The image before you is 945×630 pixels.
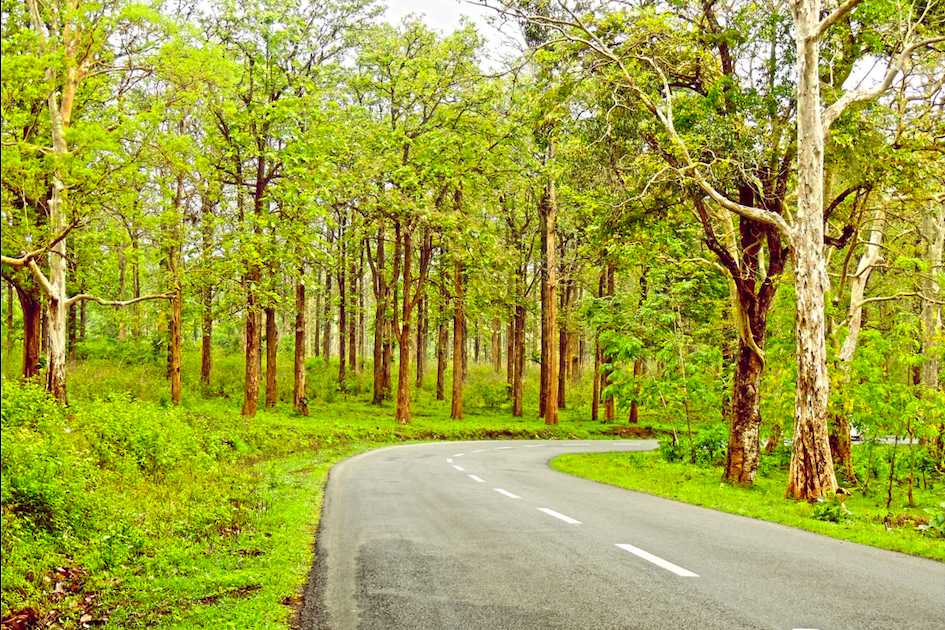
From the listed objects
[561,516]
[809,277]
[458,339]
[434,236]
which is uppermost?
[434,236]

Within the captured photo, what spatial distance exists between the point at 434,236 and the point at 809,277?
19.0 m

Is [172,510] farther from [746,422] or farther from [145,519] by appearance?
[746,422]

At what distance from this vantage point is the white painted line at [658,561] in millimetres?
6652

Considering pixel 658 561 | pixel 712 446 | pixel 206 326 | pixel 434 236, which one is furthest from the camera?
pixel 434 236

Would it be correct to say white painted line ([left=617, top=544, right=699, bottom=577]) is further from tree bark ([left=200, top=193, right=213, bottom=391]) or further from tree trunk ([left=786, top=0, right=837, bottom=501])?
tree bark ([left=200, top=193, right=213, bottom=391])

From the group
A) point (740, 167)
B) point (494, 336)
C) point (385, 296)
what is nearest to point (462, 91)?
point (385, 296)

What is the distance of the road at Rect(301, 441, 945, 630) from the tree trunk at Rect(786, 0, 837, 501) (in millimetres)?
3096

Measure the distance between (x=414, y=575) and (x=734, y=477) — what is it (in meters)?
12.7

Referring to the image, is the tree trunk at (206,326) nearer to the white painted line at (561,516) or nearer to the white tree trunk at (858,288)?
the white painted line at (561,516)

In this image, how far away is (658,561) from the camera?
23.5 ft

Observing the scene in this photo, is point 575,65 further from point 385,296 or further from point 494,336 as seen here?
point 494,336

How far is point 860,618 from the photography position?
5.30 meters

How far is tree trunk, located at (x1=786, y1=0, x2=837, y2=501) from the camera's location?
13.4 metres

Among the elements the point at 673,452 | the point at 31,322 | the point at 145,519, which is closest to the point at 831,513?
the point at 145,519
